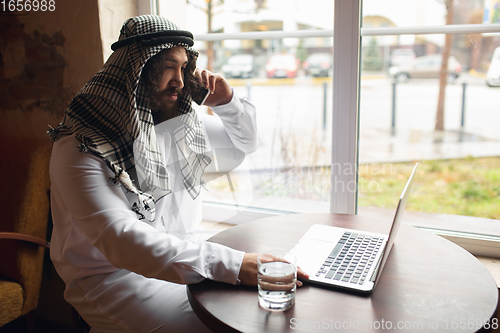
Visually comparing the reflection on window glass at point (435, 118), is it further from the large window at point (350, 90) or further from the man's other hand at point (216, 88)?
the man's other hand at point (216, 88)

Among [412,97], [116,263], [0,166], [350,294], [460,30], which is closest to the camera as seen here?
[350,294]

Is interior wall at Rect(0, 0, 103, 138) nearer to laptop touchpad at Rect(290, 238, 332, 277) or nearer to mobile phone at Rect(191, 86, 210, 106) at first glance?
mobile phone at Rect(191, 86, 210, 106)

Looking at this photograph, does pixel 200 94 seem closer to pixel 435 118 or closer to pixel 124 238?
pixel 124 238

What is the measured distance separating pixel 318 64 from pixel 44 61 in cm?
138

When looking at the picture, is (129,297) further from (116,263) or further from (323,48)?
(323,48)

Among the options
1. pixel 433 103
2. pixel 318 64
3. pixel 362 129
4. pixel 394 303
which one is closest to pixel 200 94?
pixel 318 64

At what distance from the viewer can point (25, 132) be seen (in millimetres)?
2219

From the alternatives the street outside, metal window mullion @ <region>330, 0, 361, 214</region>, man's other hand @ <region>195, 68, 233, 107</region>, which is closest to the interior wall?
man's other hand @ <region>195, 68, 233, 107</region>

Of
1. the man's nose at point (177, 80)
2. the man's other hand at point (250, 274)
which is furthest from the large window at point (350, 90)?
the man's other hand at point (250, 274)

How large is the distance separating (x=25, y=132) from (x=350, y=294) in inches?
77.6

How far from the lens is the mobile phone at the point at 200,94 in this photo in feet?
5.41

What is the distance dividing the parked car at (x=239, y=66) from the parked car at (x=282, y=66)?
0.33 feet

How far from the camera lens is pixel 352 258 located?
115 centimetres

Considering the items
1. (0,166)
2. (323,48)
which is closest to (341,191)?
(323,48)
